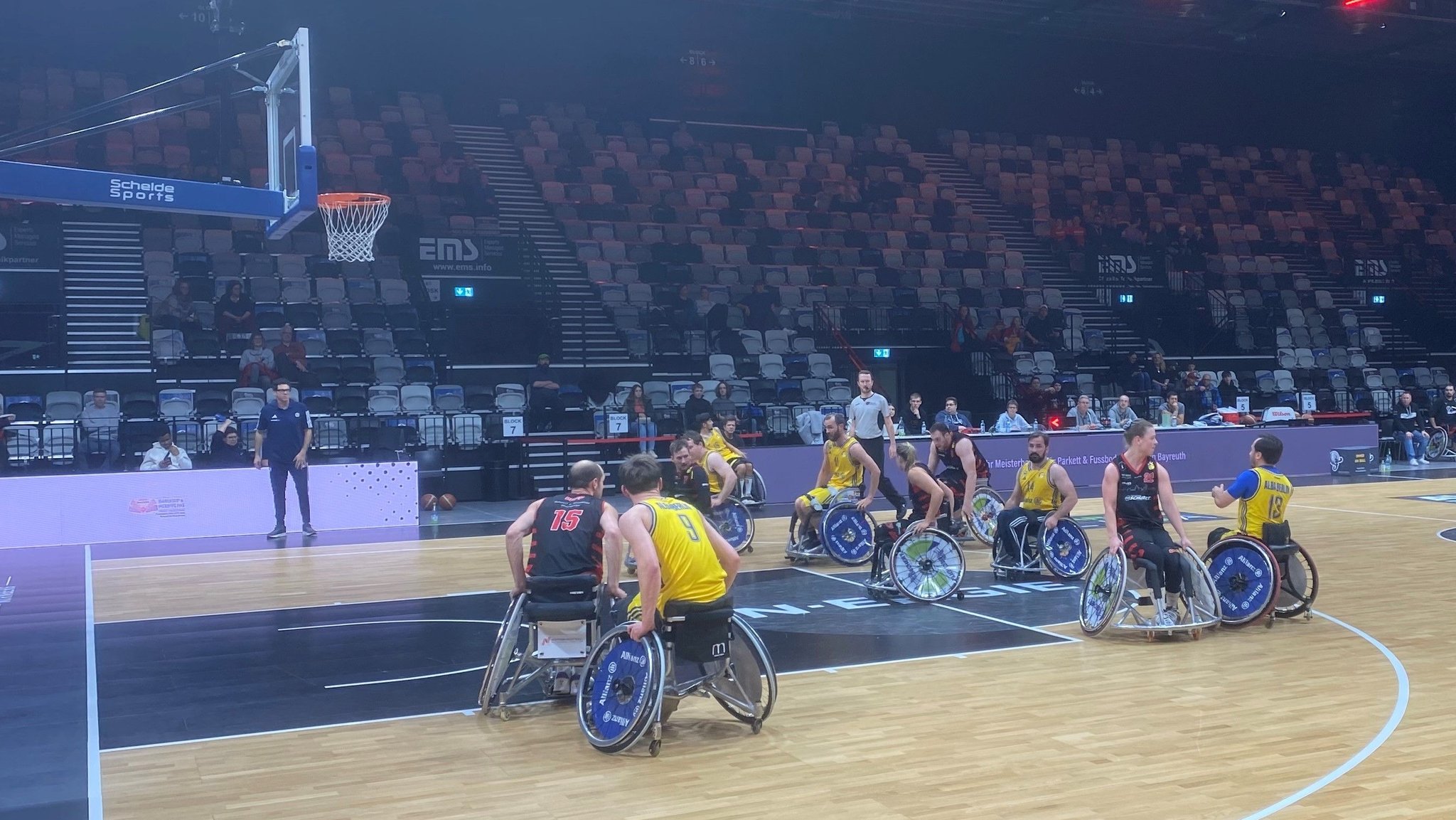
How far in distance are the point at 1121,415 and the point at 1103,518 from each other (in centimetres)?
611

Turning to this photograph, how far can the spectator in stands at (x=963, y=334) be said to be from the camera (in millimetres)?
23750

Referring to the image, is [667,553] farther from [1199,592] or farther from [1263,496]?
[1263,496]

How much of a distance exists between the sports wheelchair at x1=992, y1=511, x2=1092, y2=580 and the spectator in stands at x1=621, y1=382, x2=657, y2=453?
8.94m

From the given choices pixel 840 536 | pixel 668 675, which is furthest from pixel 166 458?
pixel 668 675

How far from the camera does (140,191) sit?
8922 millimetres

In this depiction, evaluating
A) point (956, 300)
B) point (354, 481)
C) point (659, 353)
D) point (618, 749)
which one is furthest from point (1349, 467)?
point (618, 749)

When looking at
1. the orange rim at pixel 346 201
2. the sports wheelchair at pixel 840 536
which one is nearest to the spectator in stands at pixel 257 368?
the orange rim at pixel 346 201

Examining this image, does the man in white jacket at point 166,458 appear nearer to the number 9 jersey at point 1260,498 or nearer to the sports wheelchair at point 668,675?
the sports wheelchair at point 668,675

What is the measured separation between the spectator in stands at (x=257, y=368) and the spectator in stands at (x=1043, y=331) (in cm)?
1381

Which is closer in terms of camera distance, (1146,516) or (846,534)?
(1146,516)

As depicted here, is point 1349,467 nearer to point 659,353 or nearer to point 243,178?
point 659,353

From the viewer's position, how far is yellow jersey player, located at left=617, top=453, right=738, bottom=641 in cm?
575

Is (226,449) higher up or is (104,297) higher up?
(104,297)

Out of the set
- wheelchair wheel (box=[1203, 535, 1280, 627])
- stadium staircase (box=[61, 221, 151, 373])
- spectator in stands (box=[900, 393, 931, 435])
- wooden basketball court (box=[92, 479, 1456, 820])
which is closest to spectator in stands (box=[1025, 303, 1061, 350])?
spectator in stands (box=[900, 393, 931, 435])
